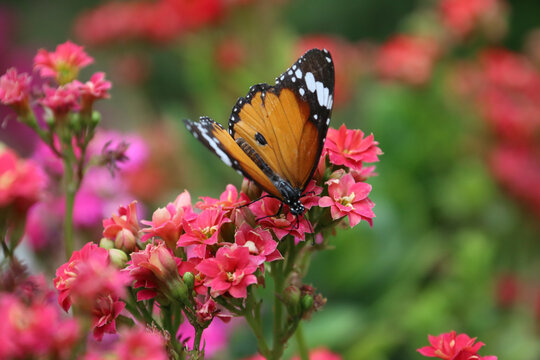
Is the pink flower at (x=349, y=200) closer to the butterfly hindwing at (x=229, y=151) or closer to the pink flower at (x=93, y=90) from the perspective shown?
the butterfly hindwing at (x=229, y=151)

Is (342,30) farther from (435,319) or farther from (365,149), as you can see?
(365,149)

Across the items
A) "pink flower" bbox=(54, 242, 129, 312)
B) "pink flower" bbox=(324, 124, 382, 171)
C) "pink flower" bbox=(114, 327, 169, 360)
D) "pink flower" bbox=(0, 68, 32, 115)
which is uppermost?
"pink flower" bbox=(324, 124, 382, 171)

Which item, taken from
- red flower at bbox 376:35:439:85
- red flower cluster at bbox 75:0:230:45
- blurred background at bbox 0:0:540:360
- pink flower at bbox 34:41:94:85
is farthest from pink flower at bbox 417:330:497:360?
red flower cluster at bbox 75:0:230:45

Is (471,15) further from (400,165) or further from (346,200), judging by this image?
(346,200)

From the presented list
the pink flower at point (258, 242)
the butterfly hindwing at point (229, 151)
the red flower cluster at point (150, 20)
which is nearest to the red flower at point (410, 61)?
the red flower cluster at point (150, 20)

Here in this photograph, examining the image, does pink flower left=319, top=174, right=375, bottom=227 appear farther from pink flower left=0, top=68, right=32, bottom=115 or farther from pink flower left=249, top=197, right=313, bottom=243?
pink flower left=0, top=68, right=32, bottom=115

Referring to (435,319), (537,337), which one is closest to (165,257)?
(435,319)

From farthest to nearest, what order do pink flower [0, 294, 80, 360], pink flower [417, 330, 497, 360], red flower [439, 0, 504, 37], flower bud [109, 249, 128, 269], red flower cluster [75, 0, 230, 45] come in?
red flower cluster [75, 0, 230, 45] → red flower [439, 0, 504, 37] → flower bud [109, 249, 128, 269] → pink flower [417, 330, 497, 360] → pink flower [0, 294, 80, 360]
